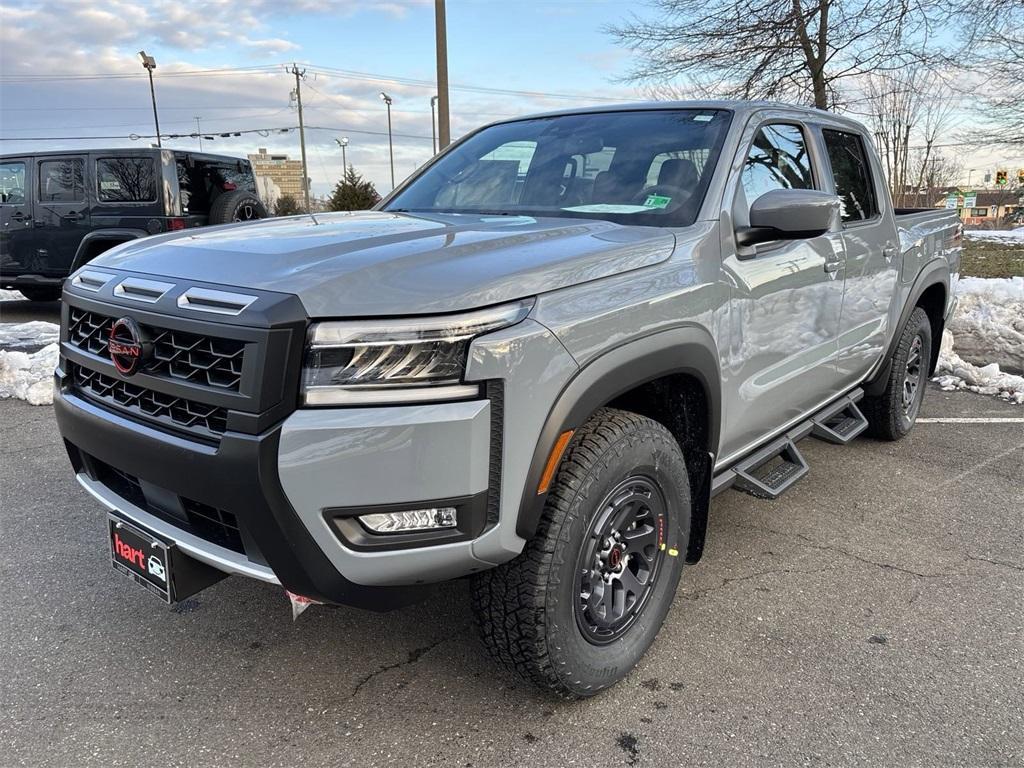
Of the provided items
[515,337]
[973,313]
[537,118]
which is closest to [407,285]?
[515,337]

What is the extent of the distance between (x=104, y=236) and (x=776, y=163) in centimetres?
809

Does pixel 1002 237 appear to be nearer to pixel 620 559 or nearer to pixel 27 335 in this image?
pixel 27 335

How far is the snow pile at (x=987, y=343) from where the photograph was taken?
6457 millimetres

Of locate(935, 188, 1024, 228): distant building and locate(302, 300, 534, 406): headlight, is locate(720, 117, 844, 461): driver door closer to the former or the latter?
locate(302, 300, 534, 406): headlight

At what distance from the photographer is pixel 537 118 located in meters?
3.71

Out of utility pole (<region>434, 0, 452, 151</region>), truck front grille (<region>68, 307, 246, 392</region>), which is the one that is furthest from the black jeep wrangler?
truck front grille (<region>68, 307, 246, 392</region>)

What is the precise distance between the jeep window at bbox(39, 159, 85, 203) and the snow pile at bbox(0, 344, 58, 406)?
11.0ft

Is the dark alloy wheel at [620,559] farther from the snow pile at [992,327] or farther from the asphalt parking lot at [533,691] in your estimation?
the snow pile at [992,327]

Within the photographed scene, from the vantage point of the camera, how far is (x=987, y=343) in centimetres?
741

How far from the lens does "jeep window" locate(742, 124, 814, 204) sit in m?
3.12

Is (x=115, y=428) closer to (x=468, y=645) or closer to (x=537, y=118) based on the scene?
(x=468, y=645)

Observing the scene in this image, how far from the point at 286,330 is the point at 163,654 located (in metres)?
1.56

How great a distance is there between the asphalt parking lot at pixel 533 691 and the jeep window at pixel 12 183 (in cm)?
746

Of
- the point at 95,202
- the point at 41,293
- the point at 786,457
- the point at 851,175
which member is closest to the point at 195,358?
the point at 786,457
